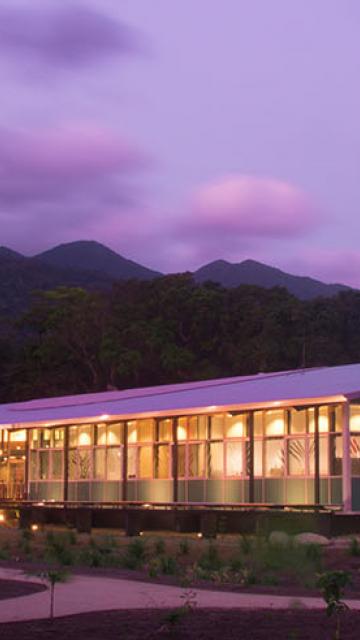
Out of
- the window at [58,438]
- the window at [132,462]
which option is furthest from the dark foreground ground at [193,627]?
the window at [58,438]

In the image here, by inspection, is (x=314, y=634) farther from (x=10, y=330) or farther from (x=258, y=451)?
(x=10, y=330)

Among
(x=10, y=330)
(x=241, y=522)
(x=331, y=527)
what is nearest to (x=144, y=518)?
(x=241, y=522)

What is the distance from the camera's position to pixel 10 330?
9425cm

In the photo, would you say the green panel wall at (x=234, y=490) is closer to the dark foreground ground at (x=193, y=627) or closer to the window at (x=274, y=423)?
the window at (x=274, y=423)

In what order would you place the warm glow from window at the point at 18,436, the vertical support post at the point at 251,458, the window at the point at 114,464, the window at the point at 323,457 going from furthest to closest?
the warm glow from window at the point at 18,436 → the window at the point at 114,464 → the vertical support post at the point at 251,458 → the window at the point at 323,457

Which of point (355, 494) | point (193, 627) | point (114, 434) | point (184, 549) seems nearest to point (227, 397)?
point (114, 434)

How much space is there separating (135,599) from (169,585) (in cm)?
202

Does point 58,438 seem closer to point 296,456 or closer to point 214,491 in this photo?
point 214,491

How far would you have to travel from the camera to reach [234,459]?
30797 mm

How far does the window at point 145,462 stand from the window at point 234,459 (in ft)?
10.5

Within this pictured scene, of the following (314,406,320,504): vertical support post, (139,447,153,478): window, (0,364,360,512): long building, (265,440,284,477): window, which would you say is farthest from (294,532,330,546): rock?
(139,447,153,478): window

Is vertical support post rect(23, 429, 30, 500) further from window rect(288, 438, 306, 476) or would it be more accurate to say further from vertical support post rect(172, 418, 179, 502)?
window rect(288, 438, 306, 476)

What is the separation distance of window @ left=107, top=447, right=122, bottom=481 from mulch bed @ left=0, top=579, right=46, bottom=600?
18713 mm

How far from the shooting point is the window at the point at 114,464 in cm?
3456
